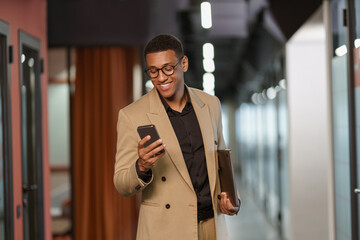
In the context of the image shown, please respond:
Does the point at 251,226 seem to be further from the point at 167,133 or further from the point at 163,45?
the point at 163,45

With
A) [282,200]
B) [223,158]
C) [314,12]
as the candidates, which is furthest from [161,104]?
[282,200]

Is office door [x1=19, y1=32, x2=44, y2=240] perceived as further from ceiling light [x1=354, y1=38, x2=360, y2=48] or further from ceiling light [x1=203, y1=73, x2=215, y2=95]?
ceiling light [x1=203, y1=73, x2=215, y2=95]

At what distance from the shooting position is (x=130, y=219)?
525 cm

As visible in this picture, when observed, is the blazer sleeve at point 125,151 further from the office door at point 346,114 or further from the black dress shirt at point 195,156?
the office door at point 346,114

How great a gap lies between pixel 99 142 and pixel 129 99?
1.85 feet

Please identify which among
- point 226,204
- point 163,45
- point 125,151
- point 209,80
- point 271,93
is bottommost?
point 226,204

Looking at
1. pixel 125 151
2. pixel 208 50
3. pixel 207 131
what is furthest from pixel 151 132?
pixel 208 50

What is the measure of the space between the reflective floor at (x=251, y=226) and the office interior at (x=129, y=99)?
2.6 inches

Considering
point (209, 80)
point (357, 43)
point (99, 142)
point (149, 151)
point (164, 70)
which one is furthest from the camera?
point (209, 80)

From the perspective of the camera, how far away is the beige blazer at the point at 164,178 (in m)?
2.01

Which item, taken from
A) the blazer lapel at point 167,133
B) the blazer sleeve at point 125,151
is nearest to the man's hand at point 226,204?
the blazer lapel at point 167,133

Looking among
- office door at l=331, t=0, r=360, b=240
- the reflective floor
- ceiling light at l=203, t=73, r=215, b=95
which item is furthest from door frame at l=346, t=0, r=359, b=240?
ceiling light at l=203, t=73, r=215, b=95

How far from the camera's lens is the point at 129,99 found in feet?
17.4

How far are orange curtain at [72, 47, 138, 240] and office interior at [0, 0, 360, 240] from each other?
1cm
